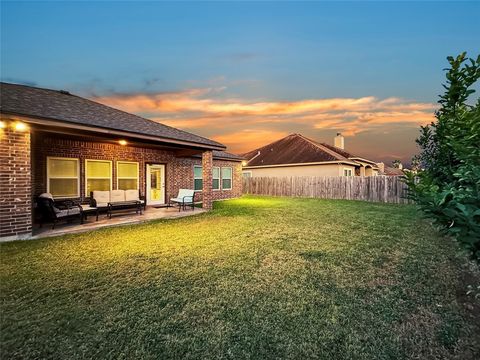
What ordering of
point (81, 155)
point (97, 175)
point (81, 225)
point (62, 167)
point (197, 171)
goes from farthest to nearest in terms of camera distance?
point (197, 171) → point (97, 175) → point (81, 155) → point (62, 167) → point (81, 225)

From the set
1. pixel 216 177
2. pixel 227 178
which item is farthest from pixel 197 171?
pixel 227 178

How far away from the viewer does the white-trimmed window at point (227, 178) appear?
18.7m

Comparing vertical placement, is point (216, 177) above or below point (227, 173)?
below

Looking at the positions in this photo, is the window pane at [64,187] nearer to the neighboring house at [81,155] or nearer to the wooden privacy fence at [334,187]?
the neighboring house at [81,155]

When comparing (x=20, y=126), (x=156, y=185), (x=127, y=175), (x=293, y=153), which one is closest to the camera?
(x=20, y=126)

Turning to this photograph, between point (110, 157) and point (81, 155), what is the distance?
4.06ft

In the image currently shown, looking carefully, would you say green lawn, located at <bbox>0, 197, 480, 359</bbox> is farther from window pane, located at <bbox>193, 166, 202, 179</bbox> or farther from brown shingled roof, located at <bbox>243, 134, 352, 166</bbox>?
brown shingled roof, located at <bbox>243, 134, 352, 166</bbox>

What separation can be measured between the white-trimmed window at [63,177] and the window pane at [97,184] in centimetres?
46

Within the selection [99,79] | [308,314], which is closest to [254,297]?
[308,314]

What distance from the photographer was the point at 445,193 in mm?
1688

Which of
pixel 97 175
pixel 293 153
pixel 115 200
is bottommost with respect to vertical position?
pixel 115 200

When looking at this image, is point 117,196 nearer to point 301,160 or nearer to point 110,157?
point 110,157

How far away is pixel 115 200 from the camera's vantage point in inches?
436

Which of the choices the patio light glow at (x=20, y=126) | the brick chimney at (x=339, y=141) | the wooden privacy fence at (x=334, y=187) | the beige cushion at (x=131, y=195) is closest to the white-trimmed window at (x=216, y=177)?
the wooden privacy fence at (x=334, y=187)
